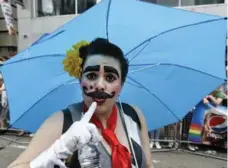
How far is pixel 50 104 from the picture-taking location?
87.5 inches

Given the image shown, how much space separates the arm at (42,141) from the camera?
149cm

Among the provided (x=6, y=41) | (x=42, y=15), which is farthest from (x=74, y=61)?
(x=6, y=41)

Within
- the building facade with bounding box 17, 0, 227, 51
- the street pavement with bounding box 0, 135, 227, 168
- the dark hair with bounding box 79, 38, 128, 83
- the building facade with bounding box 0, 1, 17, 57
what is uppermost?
the building facade with bounding box 17, 0, 227, 51

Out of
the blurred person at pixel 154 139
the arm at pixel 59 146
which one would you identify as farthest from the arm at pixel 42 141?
the blurred person at pixel 154 139

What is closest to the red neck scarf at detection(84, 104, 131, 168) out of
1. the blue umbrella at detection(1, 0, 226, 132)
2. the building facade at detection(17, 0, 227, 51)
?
the blue umbrella at detection(1, 0, 226, 132)

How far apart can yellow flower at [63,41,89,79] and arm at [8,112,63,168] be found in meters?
0.28

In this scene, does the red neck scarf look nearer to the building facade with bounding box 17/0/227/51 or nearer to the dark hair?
the dark hair

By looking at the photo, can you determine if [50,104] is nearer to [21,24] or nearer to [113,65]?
[113,65]

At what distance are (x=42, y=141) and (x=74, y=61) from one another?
0.50m

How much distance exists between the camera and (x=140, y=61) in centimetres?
237

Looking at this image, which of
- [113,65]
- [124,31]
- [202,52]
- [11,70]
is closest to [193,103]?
[202,52]

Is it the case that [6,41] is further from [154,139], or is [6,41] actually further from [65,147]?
[65,147]

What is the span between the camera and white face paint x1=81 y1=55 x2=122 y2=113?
1698mm

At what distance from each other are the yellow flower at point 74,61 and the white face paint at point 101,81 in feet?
0.17
